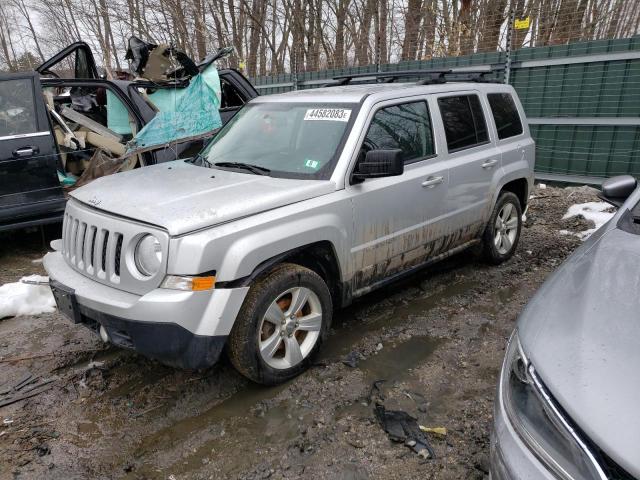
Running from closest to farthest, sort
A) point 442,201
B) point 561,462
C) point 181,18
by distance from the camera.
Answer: point 561,462, point 442,201, point 181,18

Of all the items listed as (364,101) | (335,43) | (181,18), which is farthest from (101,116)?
(181,18)

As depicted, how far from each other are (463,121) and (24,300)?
4330 mm

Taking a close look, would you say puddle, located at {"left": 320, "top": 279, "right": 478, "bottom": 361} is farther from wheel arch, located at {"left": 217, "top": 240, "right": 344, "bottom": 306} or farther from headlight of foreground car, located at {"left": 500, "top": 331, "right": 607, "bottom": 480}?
A: headlight of foreground car, located at {"left": 500, "top": 331, "right": 607, "bottom": 480}

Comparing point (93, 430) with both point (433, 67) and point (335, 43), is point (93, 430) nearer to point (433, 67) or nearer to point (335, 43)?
point (433, 67)

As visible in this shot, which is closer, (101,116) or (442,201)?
(442,201)

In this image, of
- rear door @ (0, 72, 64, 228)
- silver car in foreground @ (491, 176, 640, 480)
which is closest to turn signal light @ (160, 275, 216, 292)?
silver car in foreground @ (491, 176, 640, 480)

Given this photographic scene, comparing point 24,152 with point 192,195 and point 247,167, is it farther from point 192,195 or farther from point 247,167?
point 192,195

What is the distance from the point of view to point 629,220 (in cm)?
249

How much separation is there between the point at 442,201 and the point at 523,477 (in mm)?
2788

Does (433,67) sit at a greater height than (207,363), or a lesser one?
greater

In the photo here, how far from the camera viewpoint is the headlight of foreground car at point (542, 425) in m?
1.43

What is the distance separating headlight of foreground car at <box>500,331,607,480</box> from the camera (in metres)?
1.43

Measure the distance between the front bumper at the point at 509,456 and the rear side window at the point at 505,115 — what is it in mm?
3551

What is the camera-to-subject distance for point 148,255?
105 inches
